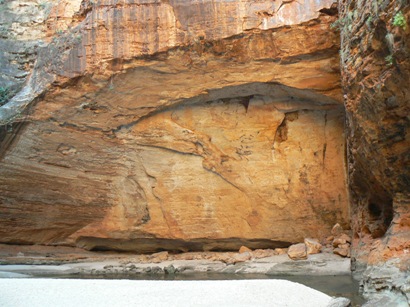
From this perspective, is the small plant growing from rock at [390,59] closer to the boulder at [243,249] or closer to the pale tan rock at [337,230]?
the pale tan rock at [337,230]

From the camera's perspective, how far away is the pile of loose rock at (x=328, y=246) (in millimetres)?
9188

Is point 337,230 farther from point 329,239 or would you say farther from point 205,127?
point 205,127

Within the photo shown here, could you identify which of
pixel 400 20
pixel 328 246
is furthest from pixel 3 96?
pixel 400 20

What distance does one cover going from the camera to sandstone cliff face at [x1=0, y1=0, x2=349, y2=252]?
8.52m

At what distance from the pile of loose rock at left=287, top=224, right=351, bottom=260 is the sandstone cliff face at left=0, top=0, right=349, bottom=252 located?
0.64 meters

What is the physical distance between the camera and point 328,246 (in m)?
9.94

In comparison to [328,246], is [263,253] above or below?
below

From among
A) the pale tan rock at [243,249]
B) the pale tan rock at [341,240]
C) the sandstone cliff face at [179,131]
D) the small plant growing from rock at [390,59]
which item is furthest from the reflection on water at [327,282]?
the small plant growing from rock at [390,59]

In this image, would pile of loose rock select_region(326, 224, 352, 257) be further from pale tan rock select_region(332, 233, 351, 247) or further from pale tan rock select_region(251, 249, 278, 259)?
pale tan rock select_region(251, 249, 278, 259)

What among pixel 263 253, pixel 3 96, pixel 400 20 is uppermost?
pixel 3 96

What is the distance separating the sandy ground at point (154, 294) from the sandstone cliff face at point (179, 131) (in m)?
5.16

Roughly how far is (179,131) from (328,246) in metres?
4.68

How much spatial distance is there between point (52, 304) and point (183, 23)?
238 inches

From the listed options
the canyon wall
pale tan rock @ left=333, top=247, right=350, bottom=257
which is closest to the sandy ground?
the canyon wall
